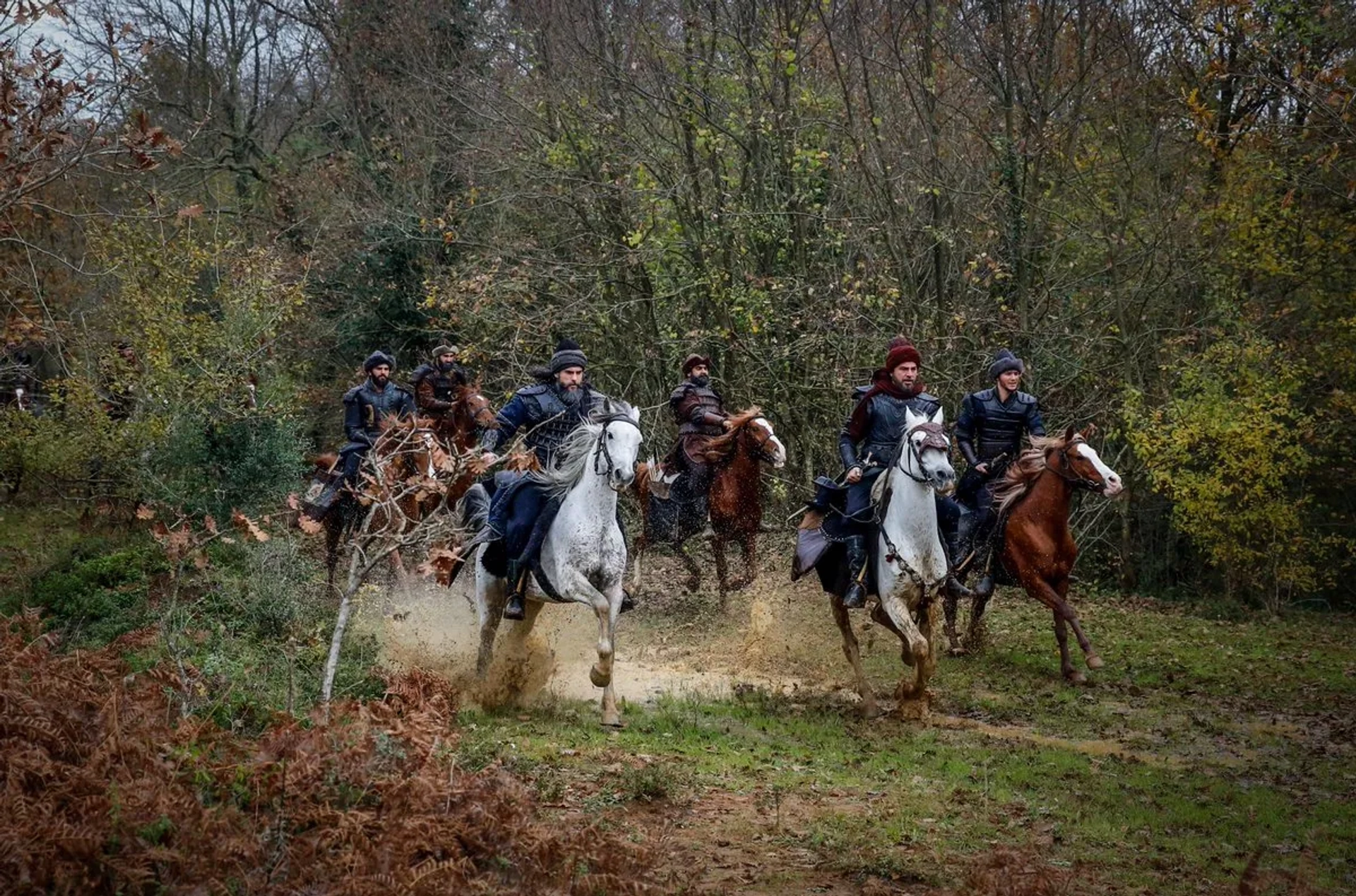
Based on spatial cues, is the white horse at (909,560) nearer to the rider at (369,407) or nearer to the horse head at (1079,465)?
the horse head at (1079,465)

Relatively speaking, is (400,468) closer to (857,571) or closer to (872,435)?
(857,571)

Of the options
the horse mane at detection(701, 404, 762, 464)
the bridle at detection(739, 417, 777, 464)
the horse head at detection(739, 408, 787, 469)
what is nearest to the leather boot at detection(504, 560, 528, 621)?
the horse head at detection(739, 408, 787, 469)

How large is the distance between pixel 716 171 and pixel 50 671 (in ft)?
49.5

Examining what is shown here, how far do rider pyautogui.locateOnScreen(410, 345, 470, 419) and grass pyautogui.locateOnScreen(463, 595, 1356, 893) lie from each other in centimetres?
784

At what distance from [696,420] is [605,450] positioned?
21.2 ft

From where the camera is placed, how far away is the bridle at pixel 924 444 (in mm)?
10875

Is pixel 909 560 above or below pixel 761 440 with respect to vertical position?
below

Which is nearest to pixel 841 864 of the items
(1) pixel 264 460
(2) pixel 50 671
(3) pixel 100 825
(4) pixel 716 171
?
(3) pixel 100 825

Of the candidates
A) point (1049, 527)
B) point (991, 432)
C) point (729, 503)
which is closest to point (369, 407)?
point (729, 503)

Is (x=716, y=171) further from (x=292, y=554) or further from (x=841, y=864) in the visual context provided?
(x=841, y=864)

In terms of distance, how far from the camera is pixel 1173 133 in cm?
2172

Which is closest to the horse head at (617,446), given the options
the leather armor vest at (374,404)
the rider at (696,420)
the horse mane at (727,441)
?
the horse mane at (727,441)

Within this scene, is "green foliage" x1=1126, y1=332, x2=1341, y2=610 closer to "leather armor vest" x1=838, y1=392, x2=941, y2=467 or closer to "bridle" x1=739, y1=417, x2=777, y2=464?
"bridle" x1=739, y1=417, x2=777, y2=464

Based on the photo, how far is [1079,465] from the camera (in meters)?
13.1
